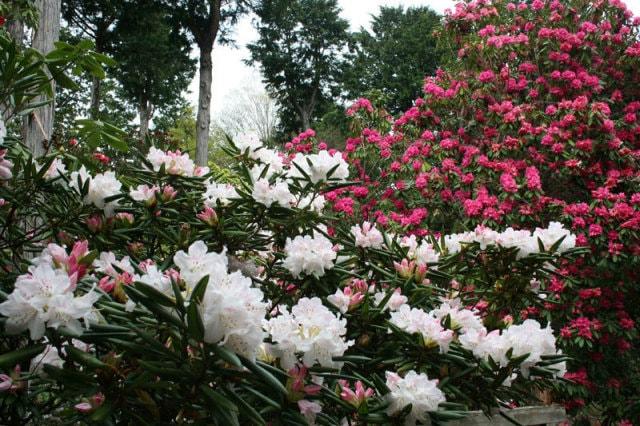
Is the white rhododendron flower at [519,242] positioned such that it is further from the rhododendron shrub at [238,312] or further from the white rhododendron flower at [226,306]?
the white rhododendron flower at [226,306]

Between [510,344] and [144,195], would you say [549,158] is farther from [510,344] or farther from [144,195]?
[144,195]

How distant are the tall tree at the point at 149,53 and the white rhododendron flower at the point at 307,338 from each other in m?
10.5

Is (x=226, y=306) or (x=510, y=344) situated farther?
(x=510, y=344)

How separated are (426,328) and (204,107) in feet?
33.0

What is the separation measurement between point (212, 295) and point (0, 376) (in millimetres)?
526

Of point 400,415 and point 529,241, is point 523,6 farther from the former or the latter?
point 400,415

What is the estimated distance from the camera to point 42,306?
78 cm

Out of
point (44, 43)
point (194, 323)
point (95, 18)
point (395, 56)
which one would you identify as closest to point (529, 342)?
point (194, 323)

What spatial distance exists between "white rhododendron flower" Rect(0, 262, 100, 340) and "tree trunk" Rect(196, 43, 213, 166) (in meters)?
9.24

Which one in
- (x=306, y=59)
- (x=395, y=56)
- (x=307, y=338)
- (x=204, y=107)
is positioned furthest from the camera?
(x=306, y=59)

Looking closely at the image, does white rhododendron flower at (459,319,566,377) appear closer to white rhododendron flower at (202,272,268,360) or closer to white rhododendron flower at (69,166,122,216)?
white rhododendron flower at (202,272,268,360)

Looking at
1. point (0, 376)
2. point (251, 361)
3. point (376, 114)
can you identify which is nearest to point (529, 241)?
point (251, 361)

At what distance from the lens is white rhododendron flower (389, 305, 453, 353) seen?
3.82 ft

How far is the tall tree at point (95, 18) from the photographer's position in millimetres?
11570
